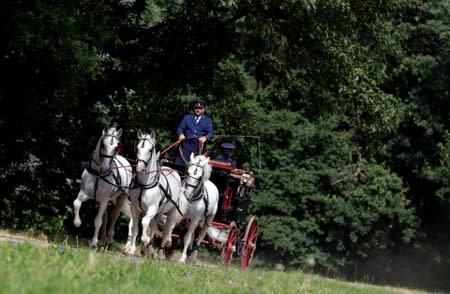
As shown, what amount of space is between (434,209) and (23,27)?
97.8 ft

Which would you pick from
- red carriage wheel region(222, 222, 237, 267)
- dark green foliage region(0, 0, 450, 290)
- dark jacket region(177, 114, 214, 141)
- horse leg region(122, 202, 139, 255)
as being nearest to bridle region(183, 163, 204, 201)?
dark jacket region(177, 114, 214, 141)

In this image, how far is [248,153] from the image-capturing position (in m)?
39.3

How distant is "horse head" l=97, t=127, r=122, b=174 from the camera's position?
16.5 meters

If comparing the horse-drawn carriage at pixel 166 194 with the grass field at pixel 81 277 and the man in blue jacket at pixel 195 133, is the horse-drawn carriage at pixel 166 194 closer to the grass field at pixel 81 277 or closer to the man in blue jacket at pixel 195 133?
the man in blue jacket at pixel 195 133

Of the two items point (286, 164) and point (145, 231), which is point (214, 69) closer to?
point (145, 231)

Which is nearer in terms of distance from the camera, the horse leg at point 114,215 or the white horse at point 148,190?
the white horse at point 148,190

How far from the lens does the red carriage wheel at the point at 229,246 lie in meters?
19.6

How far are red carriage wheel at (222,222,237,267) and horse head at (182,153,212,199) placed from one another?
205 cm

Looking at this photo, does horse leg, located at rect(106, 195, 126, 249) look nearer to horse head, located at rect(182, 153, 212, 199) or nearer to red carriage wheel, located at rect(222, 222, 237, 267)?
horse head, located at rect(182, 153, 212, 199)

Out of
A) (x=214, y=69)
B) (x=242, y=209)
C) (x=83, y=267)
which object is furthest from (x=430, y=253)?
(x=83, y=267)

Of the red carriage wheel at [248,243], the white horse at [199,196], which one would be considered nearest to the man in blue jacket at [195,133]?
the white horse at [199,196]

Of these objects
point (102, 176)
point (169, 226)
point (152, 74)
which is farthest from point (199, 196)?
point (152, 74)

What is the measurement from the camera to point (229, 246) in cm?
1972

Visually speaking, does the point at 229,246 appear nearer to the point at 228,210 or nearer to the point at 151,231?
the point at 228,210
